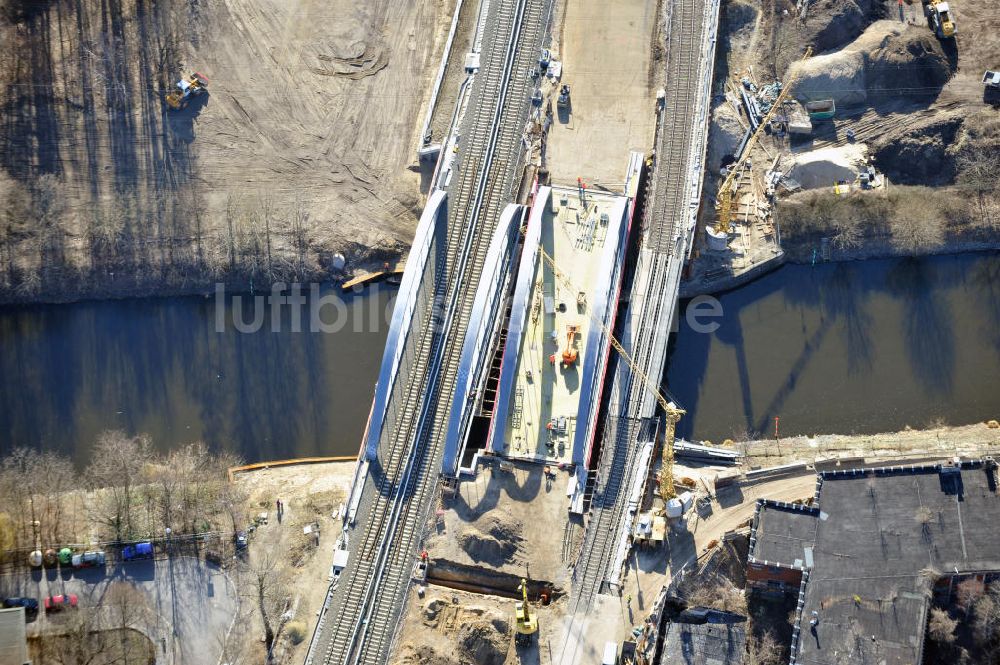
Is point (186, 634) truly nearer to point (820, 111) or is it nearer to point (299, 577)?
point (299, 577)

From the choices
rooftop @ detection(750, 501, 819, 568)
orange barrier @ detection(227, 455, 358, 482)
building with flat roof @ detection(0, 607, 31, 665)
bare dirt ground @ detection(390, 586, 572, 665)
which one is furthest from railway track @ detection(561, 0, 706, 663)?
building with flat roof @ detection(0, 607, 31, 665)

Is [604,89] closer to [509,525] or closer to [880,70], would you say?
[880,70]

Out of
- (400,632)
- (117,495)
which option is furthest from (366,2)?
(400,632)

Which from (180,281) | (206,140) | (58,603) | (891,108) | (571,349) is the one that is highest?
(206,140)

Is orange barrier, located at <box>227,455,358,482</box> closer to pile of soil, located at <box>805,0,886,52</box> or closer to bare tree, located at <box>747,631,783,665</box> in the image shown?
bare tree, located at <box>747,631,783,665</box>

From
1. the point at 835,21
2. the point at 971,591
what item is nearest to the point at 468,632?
the point at 971,591

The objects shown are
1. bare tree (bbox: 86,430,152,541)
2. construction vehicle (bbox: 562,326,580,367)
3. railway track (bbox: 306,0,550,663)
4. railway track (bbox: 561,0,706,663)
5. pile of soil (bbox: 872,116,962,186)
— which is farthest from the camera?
pile of soil (bbox: 872,116,962,186)
